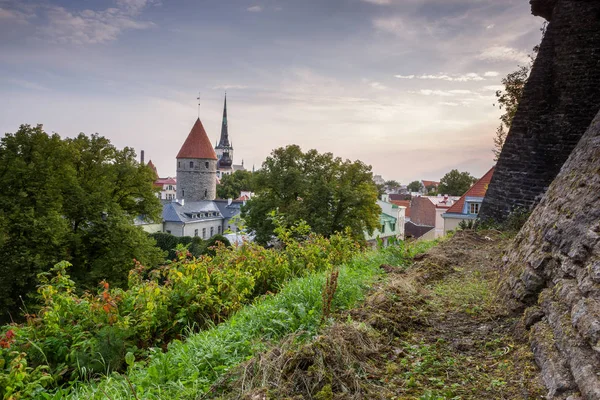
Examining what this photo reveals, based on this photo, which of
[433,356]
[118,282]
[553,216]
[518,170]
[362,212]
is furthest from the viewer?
[362,212]

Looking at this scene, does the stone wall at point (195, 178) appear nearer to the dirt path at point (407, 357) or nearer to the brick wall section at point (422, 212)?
the brick wall section at point (422, 212)

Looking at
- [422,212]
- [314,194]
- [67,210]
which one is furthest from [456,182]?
[67,210]

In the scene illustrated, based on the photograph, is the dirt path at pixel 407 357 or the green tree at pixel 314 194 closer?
the dirt path at pixel 407 357

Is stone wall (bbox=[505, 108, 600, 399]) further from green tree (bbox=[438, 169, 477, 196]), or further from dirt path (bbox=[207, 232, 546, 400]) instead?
green tree (bbox=[438, 169, 477, 196])

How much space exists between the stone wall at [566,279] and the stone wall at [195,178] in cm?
6403

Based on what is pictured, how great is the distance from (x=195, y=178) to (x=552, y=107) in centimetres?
6127

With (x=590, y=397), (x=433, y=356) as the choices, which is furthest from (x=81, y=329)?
(x=590, y=397)

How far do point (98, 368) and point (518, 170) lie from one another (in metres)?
8.59

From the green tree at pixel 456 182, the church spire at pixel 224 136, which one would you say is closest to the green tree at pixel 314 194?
the green tree at pixel 456 182

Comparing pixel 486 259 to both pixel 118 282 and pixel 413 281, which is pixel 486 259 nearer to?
pixel 413 281

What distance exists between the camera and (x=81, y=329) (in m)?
4.39

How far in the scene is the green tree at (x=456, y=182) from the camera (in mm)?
70750

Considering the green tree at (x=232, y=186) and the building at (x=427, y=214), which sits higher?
the green tree at (x=232, y=186)

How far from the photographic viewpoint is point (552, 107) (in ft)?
29.2
